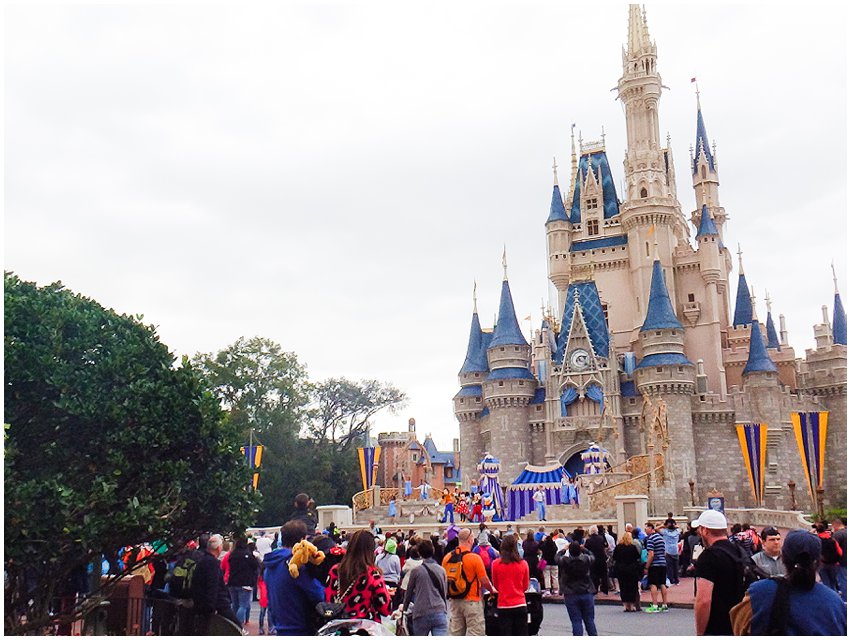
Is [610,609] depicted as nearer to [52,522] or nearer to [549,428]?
[52,522]

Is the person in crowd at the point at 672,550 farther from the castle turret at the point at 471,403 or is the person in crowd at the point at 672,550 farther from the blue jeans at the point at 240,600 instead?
the castle turret at the point at 471,403

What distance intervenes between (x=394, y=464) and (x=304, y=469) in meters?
24.5

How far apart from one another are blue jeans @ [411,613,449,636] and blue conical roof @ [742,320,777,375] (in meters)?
38.9

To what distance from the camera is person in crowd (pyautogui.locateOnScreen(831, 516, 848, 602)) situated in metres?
10.2

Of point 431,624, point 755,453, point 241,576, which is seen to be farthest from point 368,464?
point 431,624

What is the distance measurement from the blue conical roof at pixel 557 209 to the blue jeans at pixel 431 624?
45191mm

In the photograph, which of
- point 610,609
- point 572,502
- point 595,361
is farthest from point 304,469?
point 610,609

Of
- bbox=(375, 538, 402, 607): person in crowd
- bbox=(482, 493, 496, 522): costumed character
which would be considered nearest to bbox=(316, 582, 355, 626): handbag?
bbox=(375, 538, 402, 607): person in crowd

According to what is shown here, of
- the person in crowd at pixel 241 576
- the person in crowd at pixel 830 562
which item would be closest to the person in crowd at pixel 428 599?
the person in crowd at pixel 241 576

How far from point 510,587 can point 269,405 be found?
40935mm

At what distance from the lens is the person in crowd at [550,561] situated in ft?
52.4

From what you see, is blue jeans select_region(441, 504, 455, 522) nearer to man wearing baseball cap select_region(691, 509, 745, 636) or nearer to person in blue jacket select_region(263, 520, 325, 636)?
person in blue jacket select_region(263, 520, 325, 636)

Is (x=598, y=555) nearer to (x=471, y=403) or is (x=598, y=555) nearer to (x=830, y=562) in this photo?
(x=830, y=562)

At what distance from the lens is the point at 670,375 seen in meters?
42.3
